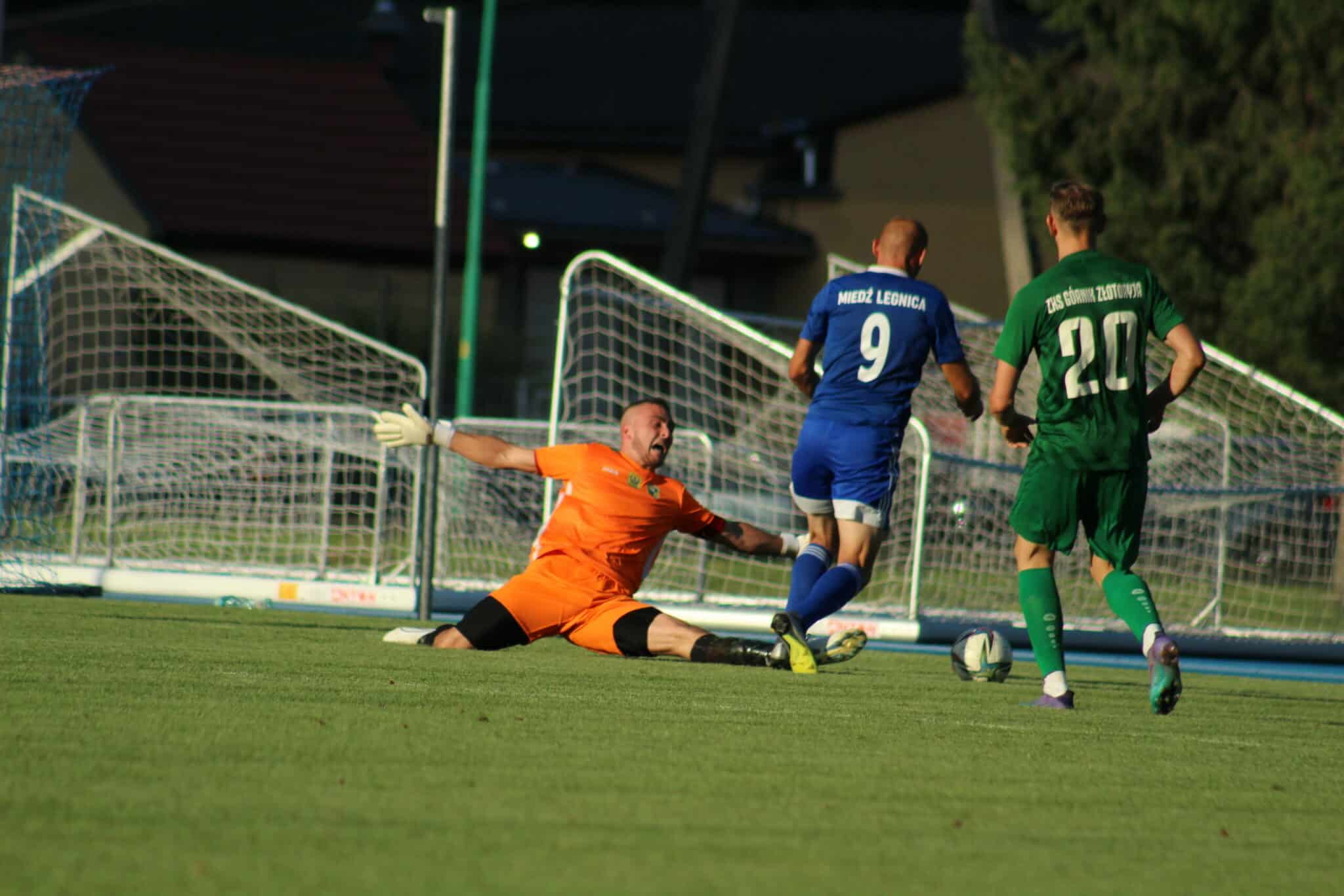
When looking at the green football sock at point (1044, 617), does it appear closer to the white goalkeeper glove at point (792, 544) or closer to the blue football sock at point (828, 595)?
the blue football sock at point (828, 595)

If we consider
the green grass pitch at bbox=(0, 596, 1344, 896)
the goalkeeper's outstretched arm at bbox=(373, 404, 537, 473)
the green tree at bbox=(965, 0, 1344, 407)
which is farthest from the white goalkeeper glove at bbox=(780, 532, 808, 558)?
the green tree at bbox=(965, 0, 1344, 407)

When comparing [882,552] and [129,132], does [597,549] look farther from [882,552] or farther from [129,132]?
[129,132]

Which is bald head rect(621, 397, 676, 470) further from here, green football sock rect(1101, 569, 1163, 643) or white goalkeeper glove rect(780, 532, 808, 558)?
green football sock rect(1101, 569, 1163, 643)

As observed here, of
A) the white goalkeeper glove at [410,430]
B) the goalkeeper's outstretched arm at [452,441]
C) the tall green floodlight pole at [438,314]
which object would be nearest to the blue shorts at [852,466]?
the goalkeeper's outstretched arm at [452,441]

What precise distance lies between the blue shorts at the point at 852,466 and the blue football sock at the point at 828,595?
0.89 feet

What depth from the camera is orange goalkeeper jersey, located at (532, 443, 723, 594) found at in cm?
779

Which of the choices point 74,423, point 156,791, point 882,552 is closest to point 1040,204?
point 882,552

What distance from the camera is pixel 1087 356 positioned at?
6.73 meters

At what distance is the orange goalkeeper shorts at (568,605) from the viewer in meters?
7.68

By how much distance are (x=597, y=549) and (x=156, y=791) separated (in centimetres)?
398

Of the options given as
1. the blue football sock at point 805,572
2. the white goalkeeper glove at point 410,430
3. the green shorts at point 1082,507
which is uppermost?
the white goalkeeper glove at point 410,430

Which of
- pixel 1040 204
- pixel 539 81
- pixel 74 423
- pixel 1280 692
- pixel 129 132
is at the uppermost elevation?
pixel 539 81

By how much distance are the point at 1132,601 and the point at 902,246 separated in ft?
6.56

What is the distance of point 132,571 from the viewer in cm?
1111
